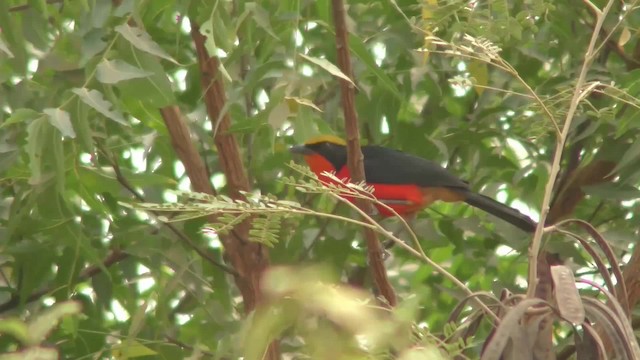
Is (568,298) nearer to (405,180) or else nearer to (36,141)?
(36,141)

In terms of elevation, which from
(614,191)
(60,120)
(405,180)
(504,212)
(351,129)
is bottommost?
(405,180)

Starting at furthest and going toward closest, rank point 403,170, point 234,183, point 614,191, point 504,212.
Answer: point 403,170 → point 504,212 → point 614,191 → point 234,183

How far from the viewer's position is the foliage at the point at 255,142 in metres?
2.48

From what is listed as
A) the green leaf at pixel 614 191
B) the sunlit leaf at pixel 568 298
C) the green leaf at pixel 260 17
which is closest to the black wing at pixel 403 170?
the green leaf at pixel 614 191

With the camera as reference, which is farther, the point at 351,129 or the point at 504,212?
the point at 504,212

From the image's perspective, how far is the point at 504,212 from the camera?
377cm

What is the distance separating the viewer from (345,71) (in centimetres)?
246

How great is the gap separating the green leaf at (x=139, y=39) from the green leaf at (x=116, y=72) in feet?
0.14

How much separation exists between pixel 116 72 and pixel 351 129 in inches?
18.9

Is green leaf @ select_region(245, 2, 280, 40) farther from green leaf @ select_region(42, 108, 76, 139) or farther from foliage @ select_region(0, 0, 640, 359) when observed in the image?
green leaf @ select_region(42, 108, 76, 139)

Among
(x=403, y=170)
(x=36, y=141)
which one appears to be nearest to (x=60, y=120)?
(x=36, y=141)

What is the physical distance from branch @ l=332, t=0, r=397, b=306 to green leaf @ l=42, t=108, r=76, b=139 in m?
0.54

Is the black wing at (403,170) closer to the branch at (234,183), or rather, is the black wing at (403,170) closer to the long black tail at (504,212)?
the long black tail at (504,212)

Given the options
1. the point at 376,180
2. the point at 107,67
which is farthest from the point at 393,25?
the point at 376,180
